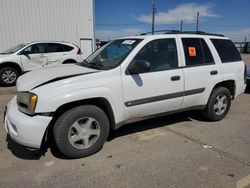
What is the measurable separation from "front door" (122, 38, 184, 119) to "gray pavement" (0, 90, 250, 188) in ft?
A: 1.77

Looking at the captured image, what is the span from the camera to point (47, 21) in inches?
565

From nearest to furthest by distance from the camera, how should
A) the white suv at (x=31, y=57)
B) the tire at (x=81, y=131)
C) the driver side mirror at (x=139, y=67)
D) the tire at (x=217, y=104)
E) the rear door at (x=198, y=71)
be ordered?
the tire at (x=81, y=131) < the driver side mirror at (x=139, y=67) < the rear door at (x=198, y=71) < the tire at (x=217, y=104) < the white suv at (x=31, y=57)

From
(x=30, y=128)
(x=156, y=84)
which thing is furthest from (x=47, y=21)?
(x=30, y=128)

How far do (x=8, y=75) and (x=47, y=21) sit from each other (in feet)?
21.9

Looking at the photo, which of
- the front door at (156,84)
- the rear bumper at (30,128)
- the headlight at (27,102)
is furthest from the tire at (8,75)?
the front door at (156,84)

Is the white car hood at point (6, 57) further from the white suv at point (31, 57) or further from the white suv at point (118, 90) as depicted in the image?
the white suv at point (118, 90)

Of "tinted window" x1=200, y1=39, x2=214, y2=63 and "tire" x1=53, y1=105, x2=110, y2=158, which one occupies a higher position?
"tinted window" x1=200, y1=39, x2=214, y2=63

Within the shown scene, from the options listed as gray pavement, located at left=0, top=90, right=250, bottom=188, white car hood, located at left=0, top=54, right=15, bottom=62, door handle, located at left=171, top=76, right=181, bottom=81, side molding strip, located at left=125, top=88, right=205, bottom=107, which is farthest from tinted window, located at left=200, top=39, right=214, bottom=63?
white car hood, located at left=0, top=54, right=15, bottom=62

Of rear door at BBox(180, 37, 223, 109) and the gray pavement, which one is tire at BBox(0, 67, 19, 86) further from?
rear door at BBox(180, 37, 223, 109)

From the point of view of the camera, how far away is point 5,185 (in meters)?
2.76

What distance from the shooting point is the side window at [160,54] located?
152 inches

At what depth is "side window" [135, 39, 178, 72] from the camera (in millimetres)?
3863

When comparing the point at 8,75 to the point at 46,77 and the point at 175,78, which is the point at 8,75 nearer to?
the point at 46,77

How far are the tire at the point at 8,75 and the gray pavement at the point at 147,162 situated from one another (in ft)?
16.0
